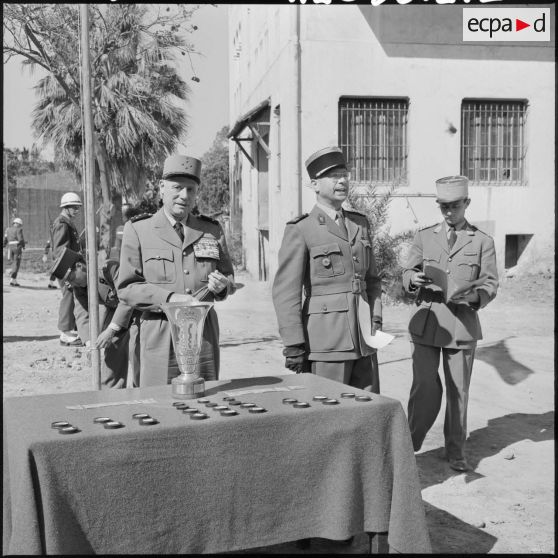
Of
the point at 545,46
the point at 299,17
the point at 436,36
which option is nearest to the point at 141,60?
the point at 299,17

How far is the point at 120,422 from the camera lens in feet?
9.66

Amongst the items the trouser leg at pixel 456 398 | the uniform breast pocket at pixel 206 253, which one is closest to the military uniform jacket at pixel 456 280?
the trouser leg at pixel 456 398

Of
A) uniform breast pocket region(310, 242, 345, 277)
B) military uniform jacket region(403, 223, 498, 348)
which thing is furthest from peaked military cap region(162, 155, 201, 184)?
military uniform jacket region(403, 223, 498, 348)

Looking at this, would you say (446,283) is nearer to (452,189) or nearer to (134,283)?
(452,189)

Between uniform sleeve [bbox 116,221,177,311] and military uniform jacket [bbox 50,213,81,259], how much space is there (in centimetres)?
480

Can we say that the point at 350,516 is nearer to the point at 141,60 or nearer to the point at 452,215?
the point at 452,215

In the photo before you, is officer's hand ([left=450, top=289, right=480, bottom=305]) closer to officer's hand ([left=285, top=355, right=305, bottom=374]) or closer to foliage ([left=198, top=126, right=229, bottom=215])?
officer's hand ([left=285, top=355, right=305, bottom=374])

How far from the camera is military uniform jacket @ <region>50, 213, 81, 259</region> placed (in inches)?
352

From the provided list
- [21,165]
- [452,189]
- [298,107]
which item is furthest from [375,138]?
[21,165]

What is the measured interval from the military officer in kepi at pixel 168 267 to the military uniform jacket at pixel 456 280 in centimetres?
168

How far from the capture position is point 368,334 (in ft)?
14.6

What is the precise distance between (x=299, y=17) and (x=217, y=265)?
10862mm

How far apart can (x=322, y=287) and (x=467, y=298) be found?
1294 millimetres

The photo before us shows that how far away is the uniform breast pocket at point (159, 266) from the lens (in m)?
4.21
